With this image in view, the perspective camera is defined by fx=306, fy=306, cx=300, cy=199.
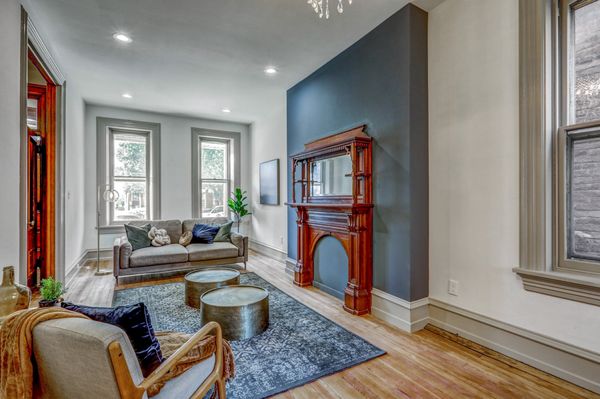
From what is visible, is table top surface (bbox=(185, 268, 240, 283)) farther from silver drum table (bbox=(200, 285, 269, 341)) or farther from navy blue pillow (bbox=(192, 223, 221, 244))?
navy blue pillow (bbox=(192, 223, 221, 244))

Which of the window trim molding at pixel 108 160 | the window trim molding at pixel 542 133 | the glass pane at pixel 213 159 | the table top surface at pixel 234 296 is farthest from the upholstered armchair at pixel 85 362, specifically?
the glass pane at pixel 213 159

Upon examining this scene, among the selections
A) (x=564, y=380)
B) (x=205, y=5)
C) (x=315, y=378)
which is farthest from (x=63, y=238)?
(x=564, y=380)

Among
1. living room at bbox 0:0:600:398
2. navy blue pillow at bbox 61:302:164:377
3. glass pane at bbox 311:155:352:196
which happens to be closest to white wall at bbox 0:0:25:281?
living room at bbox 0:0:600:398

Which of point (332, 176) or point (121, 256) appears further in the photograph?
point (121, 256)

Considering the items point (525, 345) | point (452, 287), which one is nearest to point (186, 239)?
point (452, 287)

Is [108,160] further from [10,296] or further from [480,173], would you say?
[480,173]

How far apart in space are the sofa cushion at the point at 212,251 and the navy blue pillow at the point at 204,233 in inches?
5.1

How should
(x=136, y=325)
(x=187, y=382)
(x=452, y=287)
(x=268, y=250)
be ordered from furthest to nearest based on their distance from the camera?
1. (x=268, y=250)
2. (x=452, y=287)
3. (x=187, y=382)
4. (x=136, y=325)

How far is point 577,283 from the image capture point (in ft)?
6.37

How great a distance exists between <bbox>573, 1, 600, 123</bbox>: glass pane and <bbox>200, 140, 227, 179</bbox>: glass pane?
6208 millimetres

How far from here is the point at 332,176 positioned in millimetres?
3738

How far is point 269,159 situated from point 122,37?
10.9ft

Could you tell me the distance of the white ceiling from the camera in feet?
9.29

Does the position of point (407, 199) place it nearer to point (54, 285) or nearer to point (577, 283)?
point (577, 283)
